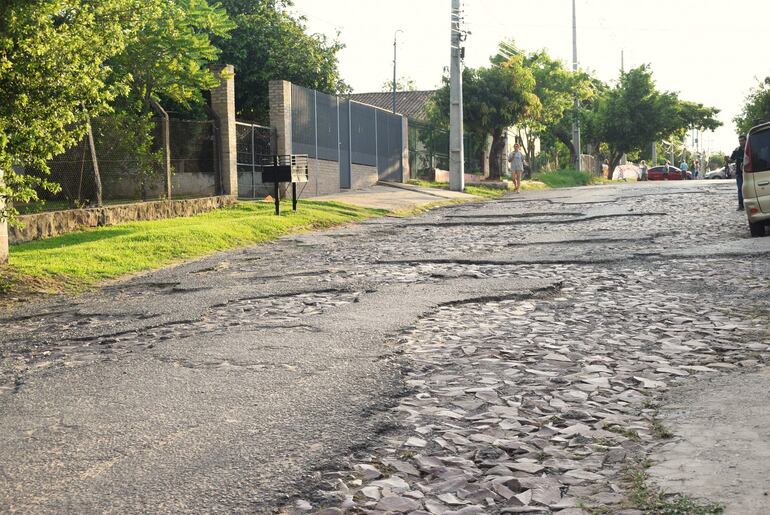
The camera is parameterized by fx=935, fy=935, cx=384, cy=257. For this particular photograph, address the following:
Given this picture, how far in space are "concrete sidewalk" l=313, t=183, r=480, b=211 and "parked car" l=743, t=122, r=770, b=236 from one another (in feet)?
33.7

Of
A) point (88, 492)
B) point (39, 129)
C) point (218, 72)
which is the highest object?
point (218, 72)

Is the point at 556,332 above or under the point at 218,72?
under

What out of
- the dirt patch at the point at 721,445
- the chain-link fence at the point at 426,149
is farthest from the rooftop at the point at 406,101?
the dirt patch at the point at 721,445

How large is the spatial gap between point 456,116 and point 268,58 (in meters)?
6.65

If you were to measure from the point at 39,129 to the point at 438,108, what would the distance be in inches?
1274

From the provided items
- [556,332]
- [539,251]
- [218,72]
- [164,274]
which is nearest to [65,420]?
[556,332]

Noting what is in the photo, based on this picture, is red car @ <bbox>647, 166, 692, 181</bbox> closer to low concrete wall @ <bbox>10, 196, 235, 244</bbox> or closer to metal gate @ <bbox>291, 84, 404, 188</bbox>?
metal gate @ <bbox>291, 84, 404, 188</bbox>

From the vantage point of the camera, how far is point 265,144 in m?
24.0

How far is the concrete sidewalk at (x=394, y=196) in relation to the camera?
23.9 meters

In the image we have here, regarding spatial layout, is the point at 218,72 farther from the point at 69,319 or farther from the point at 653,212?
the point at 69,319

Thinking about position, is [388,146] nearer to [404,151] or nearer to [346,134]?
[404,151]

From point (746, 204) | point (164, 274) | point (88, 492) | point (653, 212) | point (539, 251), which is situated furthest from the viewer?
point (653, 212)

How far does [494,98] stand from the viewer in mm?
40156

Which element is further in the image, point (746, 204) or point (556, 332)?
point (746, 204)
